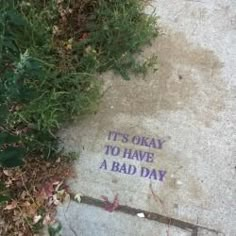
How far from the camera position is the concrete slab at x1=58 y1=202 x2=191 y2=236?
8.45ft

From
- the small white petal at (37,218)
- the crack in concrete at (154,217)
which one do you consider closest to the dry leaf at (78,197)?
the crack in concrete at (154,217)

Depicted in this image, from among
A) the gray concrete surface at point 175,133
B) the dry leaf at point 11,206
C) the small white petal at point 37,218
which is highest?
the gray concrete surface at point 175,133

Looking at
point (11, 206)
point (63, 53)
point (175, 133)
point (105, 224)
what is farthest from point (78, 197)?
point (63, 53)

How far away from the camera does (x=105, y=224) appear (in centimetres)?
260

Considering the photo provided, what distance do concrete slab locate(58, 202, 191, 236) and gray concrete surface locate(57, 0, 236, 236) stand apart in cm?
3

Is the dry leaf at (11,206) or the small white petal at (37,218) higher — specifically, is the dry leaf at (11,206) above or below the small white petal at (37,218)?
above

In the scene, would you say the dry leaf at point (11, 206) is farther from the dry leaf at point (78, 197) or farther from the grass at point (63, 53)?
the dry leaf at point (78, 197)

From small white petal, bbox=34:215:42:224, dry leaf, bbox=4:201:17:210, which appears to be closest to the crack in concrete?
small white petal, bbox=34:215:42:224

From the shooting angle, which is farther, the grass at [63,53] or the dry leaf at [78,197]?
the grass at [63,53]

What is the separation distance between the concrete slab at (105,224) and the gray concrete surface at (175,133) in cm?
3

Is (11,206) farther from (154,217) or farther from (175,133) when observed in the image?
(175,133)

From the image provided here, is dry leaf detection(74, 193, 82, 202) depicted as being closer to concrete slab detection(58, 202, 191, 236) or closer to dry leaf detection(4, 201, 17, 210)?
concrete slab detection(58, 202, 191, 236)

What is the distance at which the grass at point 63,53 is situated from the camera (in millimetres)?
2818

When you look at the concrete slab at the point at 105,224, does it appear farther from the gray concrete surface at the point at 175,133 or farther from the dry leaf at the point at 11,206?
the dry leaf at the point at 11,206
